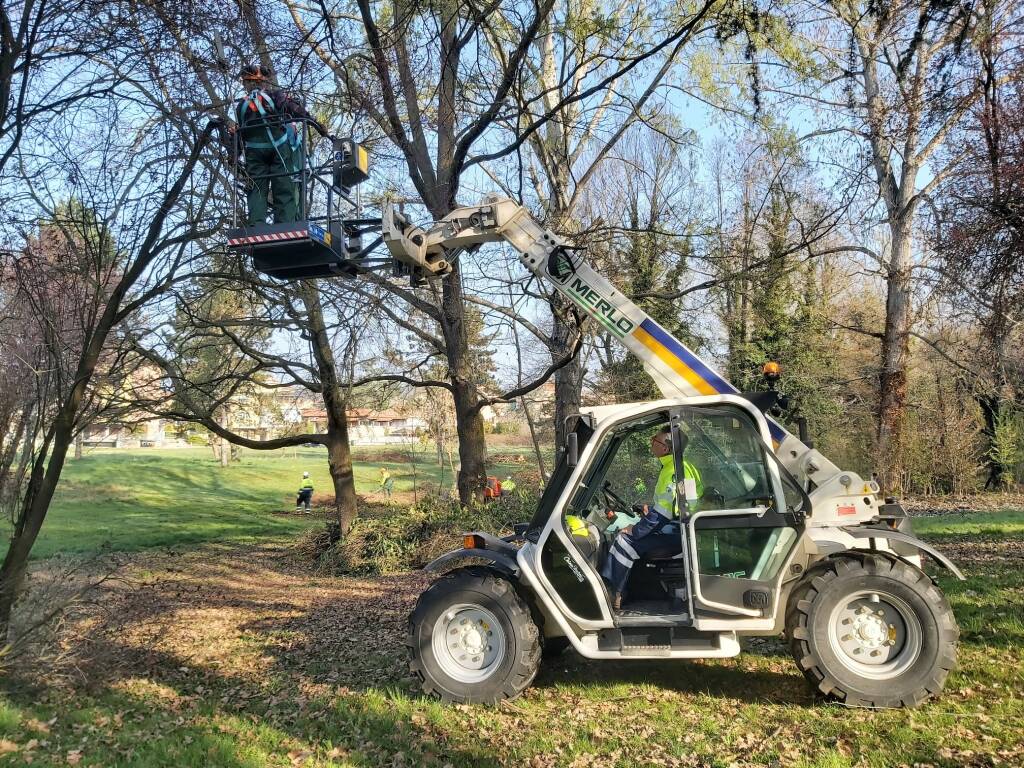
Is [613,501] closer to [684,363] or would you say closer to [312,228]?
[684,363]

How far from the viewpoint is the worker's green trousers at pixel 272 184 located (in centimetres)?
665

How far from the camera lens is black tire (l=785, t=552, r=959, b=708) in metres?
4.98

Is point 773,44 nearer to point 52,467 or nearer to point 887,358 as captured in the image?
point 52,467

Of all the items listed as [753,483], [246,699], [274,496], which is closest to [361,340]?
[246,699]

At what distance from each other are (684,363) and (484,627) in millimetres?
2782

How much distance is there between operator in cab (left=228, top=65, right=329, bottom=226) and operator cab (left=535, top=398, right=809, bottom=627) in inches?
142

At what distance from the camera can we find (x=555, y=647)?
6.59 m

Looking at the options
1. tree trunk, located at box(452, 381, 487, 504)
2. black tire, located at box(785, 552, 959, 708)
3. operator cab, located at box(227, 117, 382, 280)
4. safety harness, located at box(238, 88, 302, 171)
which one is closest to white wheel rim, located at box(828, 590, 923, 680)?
black tire, located at box(785, 552, 959, 708)

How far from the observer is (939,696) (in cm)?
506

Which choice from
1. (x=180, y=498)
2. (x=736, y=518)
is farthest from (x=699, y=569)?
(x=180, y=498)

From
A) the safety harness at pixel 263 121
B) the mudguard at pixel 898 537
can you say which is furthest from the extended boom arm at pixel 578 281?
the safety harness at pixel 263 121

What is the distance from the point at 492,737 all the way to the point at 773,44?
7966 mm

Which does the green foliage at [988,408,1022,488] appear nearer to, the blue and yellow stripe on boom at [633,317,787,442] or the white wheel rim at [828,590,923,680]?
the blue and yellow stripe on boom at [633,317,787,442]

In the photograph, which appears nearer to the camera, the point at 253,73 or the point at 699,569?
the point at 699,569
